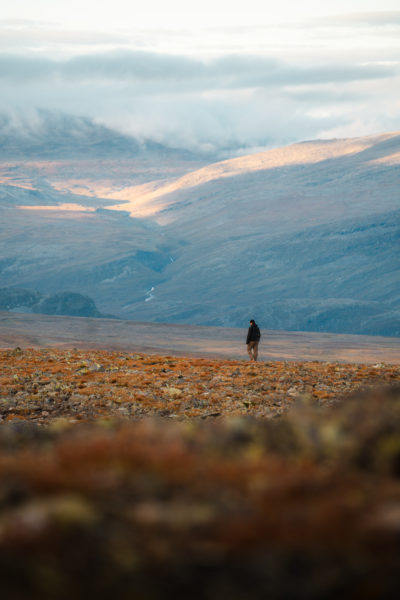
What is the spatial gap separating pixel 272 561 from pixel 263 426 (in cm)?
385

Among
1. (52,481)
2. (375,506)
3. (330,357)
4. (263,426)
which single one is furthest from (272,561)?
(330,357)

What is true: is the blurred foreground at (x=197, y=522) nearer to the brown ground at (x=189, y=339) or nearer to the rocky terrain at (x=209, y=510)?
the rocky terrain at (x=209, y=510)

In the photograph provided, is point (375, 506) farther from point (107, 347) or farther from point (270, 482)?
point (107, 347)

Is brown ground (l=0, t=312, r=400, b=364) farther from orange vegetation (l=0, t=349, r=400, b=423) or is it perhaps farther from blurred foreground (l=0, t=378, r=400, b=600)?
blurred foreground (l=0, t=378, r=400, b=600)

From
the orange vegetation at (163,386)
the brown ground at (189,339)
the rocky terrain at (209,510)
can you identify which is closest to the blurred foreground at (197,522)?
the rocky terrain at (209,510)

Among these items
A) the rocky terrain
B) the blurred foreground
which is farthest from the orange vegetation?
→ the blurred foreground

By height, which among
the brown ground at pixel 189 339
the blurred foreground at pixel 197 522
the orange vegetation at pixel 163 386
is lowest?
the brown ground at pixel 189 339

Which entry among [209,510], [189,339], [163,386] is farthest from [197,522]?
[189,339]

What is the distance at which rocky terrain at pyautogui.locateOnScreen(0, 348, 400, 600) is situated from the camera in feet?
14.6

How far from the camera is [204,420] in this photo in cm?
1543

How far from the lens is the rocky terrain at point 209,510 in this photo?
4.46m

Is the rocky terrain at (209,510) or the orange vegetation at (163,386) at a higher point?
the rocky terrain at (209,510)

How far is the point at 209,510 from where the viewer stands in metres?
5.12

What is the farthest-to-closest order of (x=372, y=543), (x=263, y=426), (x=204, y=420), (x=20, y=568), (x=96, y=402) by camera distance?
(x=96, y=402), (x=204, y=420), (x=263, y=426), (x=372, y=543), (x=20, y=568)
